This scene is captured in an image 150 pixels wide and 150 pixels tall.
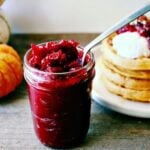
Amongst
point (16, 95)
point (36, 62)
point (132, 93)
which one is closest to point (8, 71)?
point (16, 95)

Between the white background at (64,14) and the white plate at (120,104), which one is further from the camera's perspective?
the white background at (64,14)

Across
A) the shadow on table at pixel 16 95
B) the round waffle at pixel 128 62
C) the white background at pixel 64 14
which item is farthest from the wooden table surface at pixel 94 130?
the white background at pixel 64 14

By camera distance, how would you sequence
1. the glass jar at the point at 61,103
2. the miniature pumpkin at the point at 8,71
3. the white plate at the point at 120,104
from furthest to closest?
Answer: the miniature pumpkin at the point at 8,71 < the white plate at the point at 120,104 < the glass jar at the point at 61,103

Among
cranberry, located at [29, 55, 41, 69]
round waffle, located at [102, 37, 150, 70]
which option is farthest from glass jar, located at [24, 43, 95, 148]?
round waffle, located at [102, 37, 150, 70]

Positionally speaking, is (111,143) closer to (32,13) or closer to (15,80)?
(15,80)

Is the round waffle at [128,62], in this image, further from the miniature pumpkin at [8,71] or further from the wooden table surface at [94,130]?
the miniature pumpkin at [8,71]

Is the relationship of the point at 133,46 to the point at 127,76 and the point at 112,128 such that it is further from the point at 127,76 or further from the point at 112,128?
the point at 112,128
